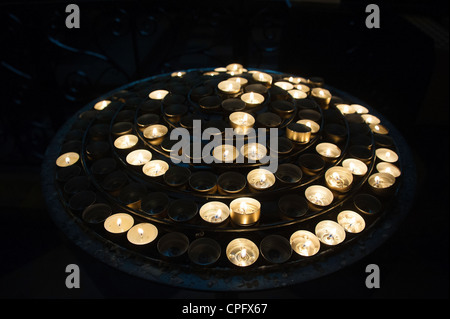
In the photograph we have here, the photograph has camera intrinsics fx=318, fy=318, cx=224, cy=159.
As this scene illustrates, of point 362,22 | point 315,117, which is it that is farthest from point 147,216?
point 362,22

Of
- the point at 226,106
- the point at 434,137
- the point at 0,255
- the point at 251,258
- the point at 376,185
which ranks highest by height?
the point at 226,106

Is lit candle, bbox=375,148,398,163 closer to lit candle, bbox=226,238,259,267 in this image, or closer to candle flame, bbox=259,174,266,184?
candle flame, bbox=259,174,266,184

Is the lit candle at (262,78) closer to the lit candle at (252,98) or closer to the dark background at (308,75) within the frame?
the lit candle at (252,98)

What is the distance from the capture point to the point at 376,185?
1956 millimetres

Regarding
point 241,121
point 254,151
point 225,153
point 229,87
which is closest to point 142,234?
point 225,153

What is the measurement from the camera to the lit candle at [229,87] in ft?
7.57

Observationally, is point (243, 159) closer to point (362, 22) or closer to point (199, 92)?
point (199, 92)

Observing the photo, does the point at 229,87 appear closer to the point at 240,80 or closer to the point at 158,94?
the point at 240,80

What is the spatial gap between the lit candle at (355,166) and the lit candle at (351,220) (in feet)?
0.93

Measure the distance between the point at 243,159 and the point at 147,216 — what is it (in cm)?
66

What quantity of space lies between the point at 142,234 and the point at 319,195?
1.04m

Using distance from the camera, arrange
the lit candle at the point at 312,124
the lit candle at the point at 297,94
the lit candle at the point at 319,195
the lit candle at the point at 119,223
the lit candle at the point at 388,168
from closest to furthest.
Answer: the lit candle at the point at 119,223 < the lit candle at the point at 319,195 < the lit candle at the point at 388,168 < the lit candle at the point at 312,124 < the lit candle at the point at 297,94

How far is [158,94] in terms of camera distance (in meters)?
2.58

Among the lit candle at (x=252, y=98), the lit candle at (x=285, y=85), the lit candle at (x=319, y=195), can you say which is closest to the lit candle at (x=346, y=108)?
the lit candle at (x=285, y=85)
